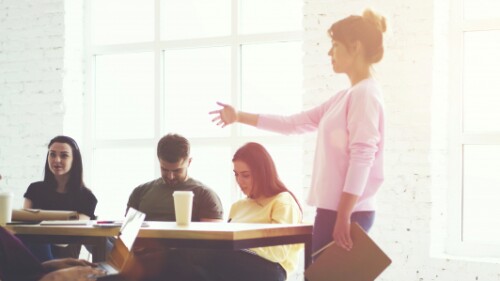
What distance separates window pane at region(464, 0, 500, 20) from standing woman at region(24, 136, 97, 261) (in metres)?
2.11

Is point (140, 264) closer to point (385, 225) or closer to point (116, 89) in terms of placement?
point (385, 225)

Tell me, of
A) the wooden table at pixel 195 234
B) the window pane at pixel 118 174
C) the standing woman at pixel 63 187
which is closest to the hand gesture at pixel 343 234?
the wooden table at pixel 195 234

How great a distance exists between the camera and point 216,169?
169 inches

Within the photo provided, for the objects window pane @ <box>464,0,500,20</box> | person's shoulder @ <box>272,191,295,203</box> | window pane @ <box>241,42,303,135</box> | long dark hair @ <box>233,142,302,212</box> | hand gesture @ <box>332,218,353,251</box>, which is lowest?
hand gesture @ <box>332,218,353,251</box>

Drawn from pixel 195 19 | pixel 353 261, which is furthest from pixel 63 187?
pixel 353 261

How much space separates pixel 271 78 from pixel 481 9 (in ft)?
3.98

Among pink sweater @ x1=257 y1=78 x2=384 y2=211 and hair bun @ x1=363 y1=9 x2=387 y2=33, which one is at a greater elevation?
hair bun @ x1=363 y1=9 x2=387 y2=33

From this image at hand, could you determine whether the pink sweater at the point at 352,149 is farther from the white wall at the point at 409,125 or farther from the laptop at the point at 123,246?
the white wall at the point at 409,125

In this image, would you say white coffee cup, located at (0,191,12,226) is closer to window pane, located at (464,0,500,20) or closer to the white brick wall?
the white brick wall

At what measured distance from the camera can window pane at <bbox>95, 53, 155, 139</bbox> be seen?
455 cm

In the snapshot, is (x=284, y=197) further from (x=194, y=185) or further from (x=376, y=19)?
(x=376, y=19)

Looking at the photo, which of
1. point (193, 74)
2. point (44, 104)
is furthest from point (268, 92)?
point (44, 104)

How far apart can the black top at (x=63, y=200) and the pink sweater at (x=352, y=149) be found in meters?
1.55

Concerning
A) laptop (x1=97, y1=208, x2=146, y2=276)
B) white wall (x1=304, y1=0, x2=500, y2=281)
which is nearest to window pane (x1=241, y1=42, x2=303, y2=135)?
white wall (x1=304, y1=0, x2=500, y2=281)
